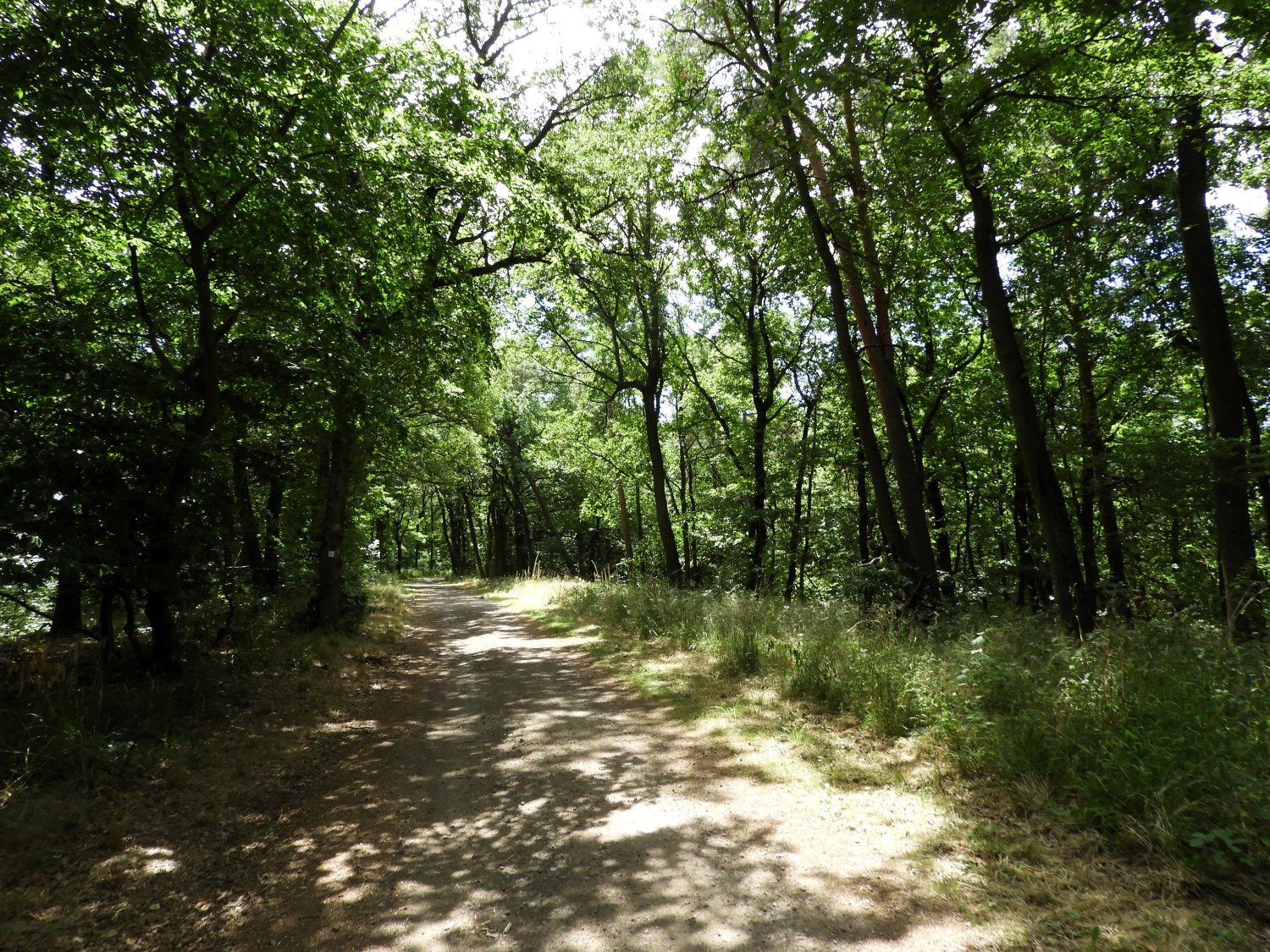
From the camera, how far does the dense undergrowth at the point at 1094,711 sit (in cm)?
324

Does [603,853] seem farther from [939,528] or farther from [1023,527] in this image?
[1023,527]

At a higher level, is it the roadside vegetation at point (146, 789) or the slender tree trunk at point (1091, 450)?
the slender tree trunk at point (1091, 450)

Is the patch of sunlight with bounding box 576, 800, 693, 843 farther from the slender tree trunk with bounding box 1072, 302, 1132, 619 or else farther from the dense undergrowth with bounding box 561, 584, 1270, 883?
the slender tree trunk with bounding box 1072, 302, 1132, 619

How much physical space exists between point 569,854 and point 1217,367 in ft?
31.6

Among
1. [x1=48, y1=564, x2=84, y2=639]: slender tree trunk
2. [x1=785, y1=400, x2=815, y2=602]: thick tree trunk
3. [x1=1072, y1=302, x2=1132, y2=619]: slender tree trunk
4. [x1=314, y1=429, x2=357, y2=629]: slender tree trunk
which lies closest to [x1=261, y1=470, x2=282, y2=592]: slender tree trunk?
[x1=314, y1=429, x2=357, y2=629]: slender tree trunk

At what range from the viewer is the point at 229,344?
820 cm

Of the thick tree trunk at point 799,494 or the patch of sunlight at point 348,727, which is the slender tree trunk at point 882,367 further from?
the patch of sunlight at point 348,727

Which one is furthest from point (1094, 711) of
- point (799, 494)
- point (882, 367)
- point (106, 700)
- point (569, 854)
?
point (799, 494)

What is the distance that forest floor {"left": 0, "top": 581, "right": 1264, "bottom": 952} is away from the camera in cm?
311

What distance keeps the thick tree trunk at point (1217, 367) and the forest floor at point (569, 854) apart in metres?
5.32

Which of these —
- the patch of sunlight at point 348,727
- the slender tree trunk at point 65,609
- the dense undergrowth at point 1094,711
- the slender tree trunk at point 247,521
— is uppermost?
the slender tree trunk at point 247,521

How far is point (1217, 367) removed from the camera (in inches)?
314

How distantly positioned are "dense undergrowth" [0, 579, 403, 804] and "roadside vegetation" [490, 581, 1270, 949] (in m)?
Answer: 5.12

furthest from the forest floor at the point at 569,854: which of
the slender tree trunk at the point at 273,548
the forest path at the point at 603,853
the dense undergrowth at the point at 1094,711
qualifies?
the slender tree trunk at the point at 273,548
